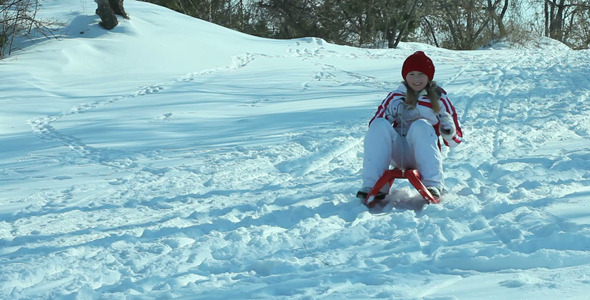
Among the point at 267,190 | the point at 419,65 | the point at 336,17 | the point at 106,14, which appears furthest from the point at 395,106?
the point at 336,17

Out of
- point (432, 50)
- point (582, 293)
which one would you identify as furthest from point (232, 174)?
point (432, 50)

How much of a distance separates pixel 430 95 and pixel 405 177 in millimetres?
572

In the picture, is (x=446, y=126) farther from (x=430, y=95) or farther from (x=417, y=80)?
(x=417, y=80)

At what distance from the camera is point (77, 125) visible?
7602 millimetres

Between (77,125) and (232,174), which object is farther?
(77,125)

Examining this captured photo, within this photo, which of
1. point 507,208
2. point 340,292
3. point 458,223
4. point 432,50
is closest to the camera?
point 340,292

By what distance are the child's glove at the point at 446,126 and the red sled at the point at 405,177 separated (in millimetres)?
307

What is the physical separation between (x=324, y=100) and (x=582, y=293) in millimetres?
6335

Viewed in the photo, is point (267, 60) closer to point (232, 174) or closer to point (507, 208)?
point (232, 174)

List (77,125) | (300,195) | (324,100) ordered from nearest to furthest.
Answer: (300,195) → (77,125) → (324,100)

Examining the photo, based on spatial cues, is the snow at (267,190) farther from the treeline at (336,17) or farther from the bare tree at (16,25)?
the treeline at (336,17)

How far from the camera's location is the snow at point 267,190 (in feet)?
10.4

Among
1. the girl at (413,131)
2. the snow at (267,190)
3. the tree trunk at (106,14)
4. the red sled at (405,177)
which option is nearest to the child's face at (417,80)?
the girl at (413,131)

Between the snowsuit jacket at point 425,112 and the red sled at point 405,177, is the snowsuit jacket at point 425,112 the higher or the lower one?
the higher one
